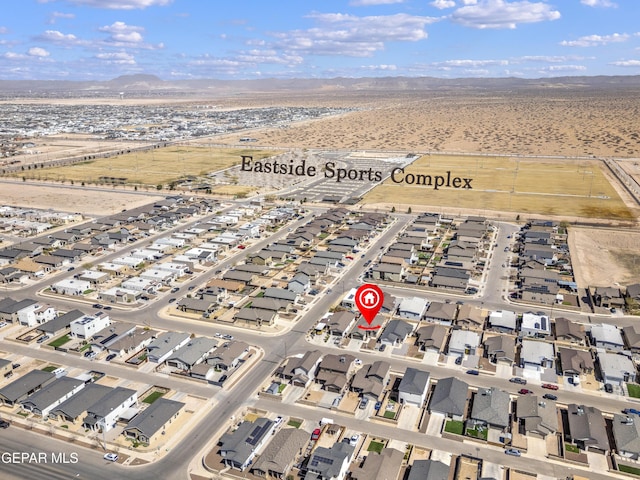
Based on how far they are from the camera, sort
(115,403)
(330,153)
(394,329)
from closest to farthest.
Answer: (115,403) < (394,329) < (330,153)

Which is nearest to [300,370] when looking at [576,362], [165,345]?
[165,345]

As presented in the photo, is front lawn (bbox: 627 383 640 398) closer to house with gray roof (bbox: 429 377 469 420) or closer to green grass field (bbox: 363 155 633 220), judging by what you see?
house with gray roof (bbox: 429 377 469 420)

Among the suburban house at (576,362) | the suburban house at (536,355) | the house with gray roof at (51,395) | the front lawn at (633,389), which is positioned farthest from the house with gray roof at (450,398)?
the house with gray roof at (51,395)

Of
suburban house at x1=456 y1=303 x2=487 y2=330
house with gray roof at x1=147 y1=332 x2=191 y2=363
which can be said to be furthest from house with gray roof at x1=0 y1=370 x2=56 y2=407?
suburban house at x1=456 y1=303 x2=487 y2=330

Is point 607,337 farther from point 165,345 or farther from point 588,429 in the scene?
point 165,345

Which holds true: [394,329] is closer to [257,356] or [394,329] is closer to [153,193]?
[257,356]

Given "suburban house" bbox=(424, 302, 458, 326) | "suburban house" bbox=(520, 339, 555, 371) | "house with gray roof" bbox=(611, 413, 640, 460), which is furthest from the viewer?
"suburban house" bbox=(424, 302, 458, 326)

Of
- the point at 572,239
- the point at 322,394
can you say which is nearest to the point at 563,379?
the point at 322,394

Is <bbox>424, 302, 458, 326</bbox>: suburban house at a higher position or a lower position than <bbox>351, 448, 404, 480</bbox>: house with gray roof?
higher
